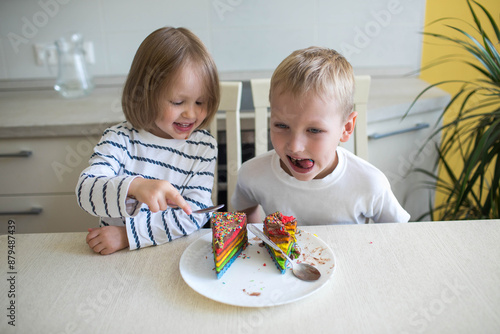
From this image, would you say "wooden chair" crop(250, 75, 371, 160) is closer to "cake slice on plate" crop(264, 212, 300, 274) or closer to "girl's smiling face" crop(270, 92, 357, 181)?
"girl's smiling face" crop(270, 92, 357, 181)

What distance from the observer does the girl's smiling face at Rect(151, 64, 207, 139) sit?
43.1 inches

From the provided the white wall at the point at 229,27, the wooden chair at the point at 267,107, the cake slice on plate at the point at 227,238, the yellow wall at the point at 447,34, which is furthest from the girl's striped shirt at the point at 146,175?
the yellow wall at the point at 447,34

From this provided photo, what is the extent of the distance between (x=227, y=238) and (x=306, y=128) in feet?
1.11

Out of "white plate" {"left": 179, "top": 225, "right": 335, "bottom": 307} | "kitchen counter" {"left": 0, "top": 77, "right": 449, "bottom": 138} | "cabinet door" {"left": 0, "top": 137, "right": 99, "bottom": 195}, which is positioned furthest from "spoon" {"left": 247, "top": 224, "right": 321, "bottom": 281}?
"cabinet door" {"left": 0, "top": 137, "right": 99, "bottom": 195}

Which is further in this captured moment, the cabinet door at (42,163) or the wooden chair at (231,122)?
the cabinet door at (42,163)

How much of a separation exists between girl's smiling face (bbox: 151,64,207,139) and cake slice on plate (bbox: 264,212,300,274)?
390 mm

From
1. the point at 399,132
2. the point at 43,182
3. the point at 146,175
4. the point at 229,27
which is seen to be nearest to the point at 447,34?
the point at 399,132

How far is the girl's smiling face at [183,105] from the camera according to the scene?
1.09 meters

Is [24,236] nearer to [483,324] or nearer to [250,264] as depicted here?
[250,264]

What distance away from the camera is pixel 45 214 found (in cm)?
193

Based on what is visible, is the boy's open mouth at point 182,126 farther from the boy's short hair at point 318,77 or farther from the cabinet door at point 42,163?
the cabinet door at point 42,163

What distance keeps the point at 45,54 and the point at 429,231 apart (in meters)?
2.08

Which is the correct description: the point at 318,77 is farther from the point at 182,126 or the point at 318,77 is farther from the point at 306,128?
the point at 182,126

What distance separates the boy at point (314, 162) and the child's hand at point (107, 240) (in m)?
0.42
